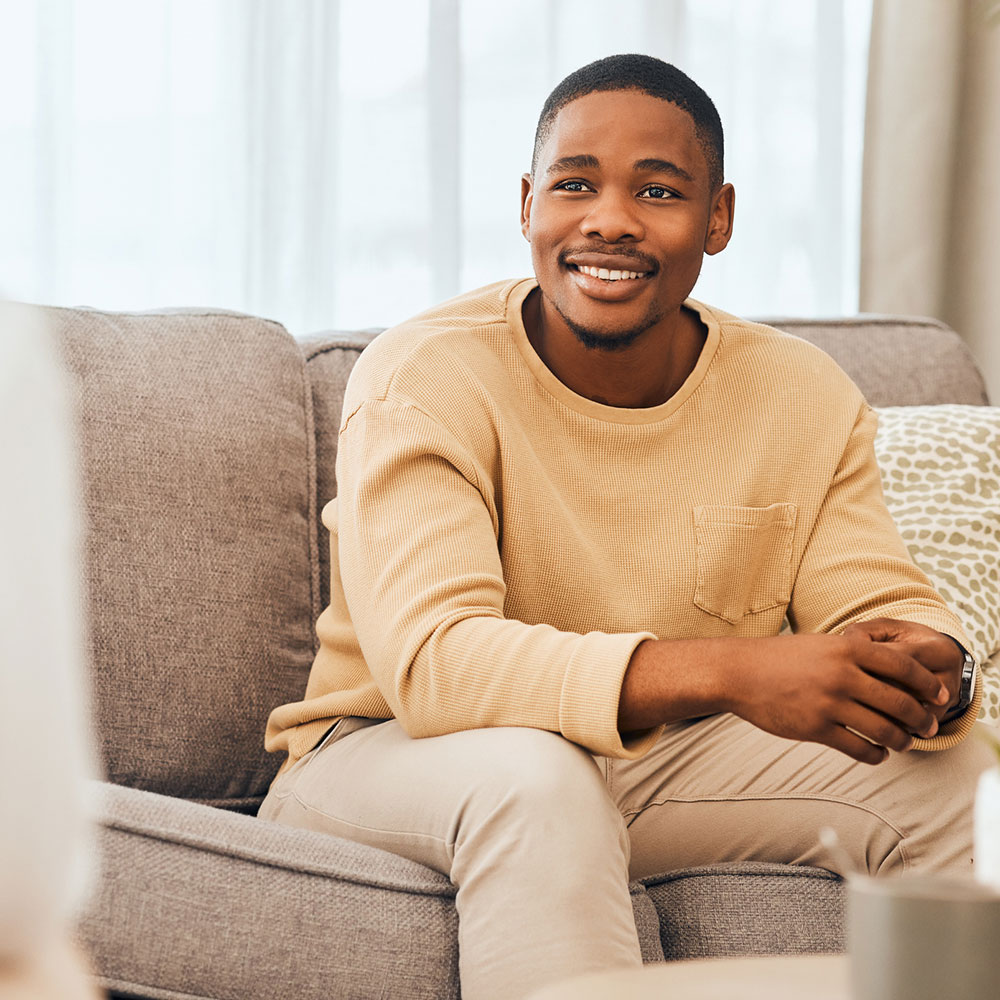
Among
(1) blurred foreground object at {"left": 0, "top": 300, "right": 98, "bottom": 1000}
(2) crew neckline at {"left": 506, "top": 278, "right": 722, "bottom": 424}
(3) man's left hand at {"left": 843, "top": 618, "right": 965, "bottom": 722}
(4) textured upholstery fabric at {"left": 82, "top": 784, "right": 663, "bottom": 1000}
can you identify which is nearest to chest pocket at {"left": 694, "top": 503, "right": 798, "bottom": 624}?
(2) crew neckline at {"left": 506, "top": 278, "right": 722, "bottom": 424}

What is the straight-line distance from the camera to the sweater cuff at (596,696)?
45.7 inches

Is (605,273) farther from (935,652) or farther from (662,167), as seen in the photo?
(935,652)

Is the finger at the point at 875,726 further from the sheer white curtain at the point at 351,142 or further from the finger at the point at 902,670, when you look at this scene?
the sheer white curtain at the point at 351,142

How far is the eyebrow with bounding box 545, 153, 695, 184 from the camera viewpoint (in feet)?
5.06

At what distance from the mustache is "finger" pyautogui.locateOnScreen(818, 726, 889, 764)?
2.08 feet

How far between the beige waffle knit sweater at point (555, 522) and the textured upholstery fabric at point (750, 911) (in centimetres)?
20

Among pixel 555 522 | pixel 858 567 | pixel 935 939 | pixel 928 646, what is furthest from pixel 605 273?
pixel 935 939

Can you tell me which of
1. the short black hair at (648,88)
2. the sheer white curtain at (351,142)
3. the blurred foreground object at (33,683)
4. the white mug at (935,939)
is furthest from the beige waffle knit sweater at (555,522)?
the sheer white curtain at (351,142)

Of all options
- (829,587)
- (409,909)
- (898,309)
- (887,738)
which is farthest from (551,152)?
(898,309)

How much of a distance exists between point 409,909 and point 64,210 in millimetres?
1516

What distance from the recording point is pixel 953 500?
1.79 metres

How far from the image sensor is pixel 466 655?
122 centimetres

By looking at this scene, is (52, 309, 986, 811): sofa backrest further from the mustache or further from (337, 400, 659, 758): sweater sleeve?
the mustache

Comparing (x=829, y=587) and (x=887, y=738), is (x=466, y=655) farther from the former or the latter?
(x=829, y=587)
